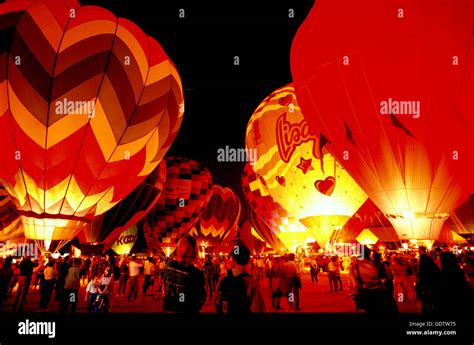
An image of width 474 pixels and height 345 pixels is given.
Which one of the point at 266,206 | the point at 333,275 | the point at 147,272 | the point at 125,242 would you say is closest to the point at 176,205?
the point at 266,206

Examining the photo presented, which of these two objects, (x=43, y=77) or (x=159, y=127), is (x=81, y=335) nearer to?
(x=43, y=77)

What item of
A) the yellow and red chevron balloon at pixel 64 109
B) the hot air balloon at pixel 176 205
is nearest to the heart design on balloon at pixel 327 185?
the yellow and red chevron balloon at pixel 64 109

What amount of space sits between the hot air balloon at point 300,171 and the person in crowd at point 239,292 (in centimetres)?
1178

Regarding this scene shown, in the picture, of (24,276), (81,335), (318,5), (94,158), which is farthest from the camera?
(318,5)

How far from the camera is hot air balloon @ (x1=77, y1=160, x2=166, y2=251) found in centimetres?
1866

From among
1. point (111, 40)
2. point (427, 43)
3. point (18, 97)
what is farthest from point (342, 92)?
point (18, 97)

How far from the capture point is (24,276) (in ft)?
24.3

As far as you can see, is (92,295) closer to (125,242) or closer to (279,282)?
(279,282)

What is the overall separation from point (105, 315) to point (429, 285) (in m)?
3.74

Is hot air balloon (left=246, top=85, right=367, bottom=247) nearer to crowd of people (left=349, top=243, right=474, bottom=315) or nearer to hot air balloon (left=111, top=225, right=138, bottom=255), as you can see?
crowd of people (left=349, top=243, right=474, bottom=315)

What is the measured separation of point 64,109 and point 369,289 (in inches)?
307

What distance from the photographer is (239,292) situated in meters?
2.69

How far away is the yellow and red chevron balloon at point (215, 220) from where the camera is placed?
106ft

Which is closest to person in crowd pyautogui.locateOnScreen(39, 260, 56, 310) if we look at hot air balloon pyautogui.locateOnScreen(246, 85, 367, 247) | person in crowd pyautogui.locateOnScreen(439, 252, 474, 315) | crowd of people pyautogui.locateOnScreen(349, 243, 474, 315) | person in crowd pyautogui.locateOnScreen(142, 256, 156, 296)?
person in crowd pyautogui.locateOnScreen(142, 256, 156, 296)
